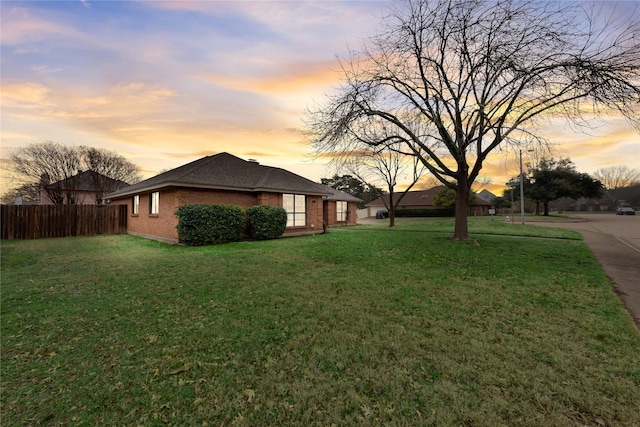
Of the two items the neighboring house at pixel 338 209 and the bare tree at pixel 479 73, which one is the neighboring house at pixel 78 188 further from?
the bare tree at pixel 479 73

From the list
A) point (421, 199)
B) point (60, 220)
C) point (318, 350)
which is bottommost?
point (318, 350)

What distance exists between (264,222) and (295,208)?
3427mm

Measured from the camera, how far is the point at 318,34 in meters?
9.67

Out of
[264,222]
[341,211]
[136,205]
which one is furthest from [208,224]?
[341,211]

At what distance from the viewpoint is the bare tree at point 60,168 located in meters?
26.4

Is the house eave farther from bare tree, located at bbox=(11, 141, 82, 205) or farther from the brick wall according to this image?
bare tree, located at bbox=(11, 141, 82, 205)

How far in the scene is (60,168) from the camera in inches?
1099

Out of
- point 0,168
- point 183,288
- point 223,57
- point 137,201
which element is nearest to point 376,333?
point 183,288

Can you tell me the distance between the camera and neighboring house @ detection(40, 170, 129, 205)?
90.3ft

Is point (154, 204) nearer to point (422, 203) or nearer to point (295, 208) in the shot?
point (295, 208)

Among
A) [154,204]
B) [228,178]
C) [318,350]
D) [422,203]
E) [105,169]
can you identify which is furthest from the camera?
[422,203]

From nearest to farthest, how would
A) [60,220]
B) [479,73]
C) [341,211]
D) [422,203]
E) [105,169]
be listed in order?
[479,73], [60,220], [341,211], [105,169], [422,203]

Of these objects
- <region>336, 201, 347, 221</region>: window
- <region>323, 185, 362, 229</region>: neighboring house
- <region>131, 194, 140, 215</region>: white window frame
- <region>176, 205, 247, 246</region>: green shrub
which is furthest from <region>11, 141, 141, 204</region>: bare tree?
<region>336, 201, 347, 221</region>: window

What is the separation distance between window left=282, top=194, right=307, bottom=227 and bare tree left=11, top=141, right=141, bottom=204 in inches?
1053
